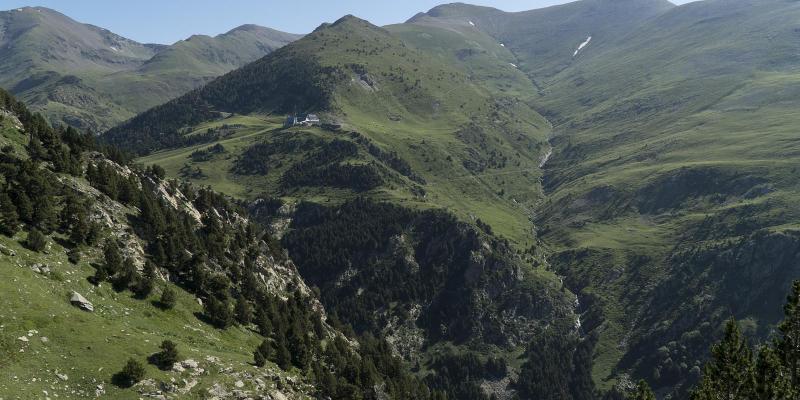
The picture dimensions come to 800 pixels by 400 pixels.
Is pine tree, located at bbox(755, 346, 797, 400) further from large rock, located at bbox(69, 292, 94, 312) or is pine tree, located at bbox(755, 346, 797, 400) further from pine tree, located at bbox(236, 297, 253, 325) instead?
pine tree, located at bbox(236, 297, 253, 325)

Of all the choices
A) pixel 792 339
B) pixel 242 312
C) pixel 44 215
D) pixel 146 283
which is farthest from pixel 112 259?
pixel 792 339

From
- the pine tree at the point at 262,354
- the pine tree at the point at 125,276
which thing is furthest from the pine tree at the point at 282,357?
the pine tree at the point at 125,276

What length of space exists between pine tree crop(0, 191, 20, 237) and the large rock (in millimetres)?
10486

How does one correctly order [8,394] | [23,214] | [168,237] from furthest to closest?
[168,237]
[23,214]
[8,394]

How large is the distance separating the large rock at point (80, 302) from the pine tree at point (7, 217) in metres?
10.5

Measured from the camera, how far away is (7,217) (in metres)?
55.8

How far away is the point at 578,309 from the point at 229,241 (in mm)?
143330

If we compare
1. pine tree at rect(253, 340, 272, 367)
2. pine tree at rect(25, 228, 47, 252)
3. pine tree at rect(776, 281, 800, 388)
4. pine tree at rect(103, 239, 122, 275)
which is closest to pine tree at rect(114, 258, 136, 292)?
pine tree at rect(103, 239, 122, 275)

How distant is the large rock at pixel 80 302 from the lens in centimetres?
5369

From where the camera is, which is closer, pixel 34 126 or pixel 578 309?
pixel 34 126

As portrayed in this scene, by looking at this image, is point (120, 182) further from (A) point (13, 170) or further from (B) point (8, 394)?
(B) point (8, 394)

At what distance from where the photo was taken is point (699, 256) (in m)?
194

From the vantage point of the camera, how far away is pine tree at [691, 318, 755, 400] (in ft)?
146

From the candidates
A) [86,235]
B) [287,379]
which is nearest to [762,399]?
[287,379]
